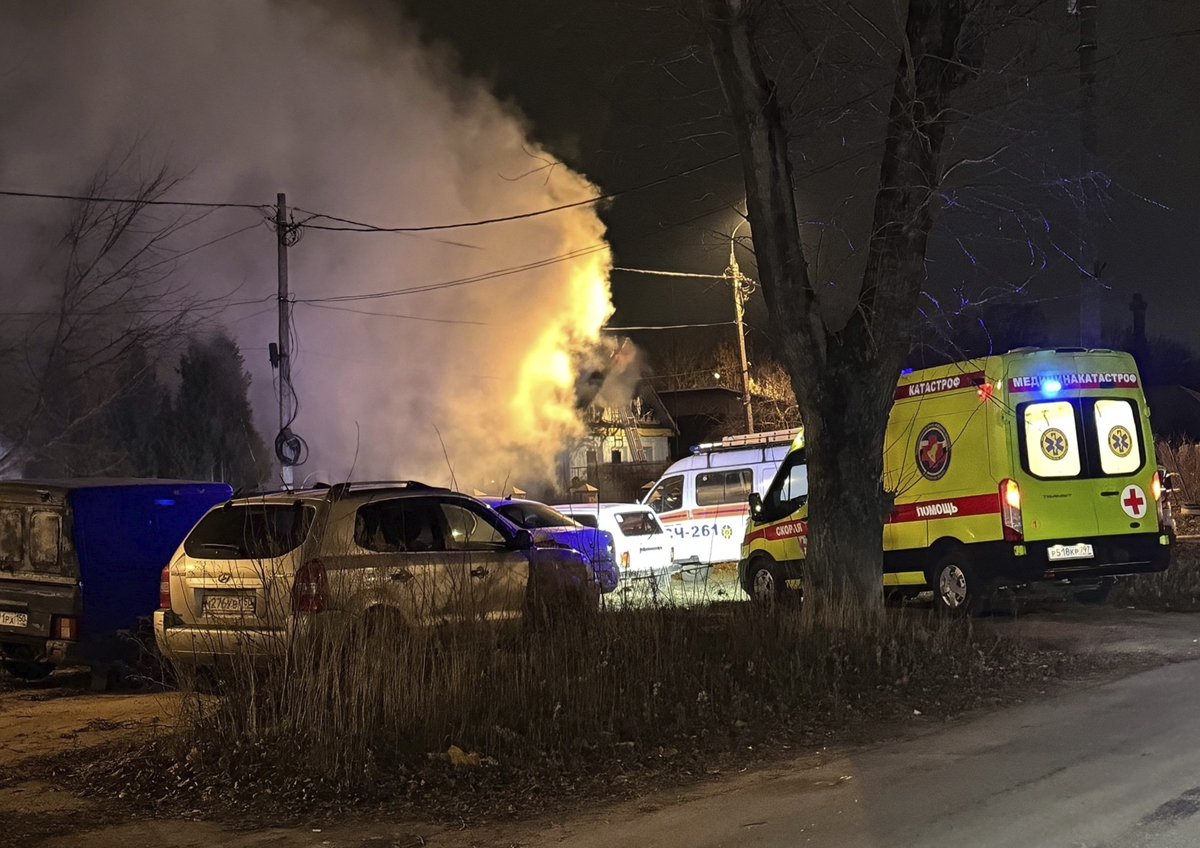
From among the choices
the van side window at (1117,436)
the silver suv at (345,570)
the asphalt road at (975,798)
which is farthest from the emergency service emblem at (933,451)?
the asphalt road at (975,798)

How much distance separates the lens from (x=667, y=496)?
1939 centimetres

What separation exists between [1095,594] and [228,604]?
30.9 ft

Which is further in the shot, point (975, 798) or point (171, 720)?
point (171, 720)

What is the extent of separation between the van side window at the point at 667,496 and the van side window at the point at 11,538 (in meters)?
11.2

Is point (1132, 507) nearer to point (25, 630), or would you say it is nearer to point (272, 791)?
point (272, 791)

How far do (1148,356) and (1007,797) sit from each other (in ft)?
229

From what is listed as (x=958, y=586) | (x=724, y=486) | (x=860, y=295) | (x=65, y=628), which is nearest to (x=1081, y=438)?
(x=958, y=586)

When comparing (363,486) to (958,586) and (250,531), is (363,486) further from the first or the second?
(958,586)

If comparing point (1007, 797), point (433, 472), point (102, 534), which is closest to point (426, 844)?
point (1007, 797)

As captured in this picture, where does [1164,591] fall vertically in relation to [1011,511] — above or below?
below

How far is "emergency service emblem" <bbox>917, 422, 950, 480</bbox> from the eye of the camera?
11812 millimetres

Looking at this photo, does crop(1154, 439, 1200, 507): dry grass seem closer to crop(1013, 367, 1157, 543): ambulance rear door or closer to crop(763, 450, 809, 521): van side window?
crop(763, 450, 809, 521): van side window

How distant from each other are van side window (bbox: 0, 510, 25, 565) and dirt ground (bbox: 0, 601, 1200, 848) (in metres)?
1.16

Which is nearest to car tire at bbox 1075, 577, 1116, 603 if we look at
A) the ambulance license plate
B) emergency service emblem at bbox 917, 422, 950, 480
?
the ambulance license plate
